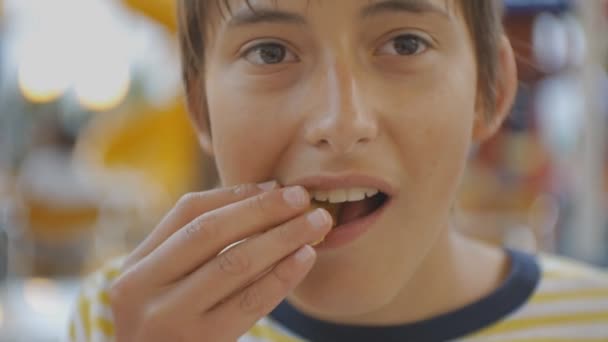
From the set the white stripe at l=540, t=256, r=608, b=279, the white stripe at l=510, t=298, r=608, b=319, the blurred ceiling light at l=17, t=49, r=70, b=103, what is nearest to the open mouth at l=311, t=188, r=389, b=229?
the white stripe at l=510, t=298, r=608, b=319

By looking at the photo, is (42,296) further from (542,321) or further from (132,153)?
(542,321)

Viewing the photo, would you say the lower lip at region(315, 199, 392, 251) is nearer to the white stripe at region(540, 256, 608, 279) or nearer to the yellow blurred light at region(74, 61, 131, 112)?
the white stripe at region(540, 256, 608, 279)

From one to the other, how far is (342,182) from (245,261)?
16 centimetres

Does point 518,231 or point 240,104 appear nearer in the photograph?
point 240,104

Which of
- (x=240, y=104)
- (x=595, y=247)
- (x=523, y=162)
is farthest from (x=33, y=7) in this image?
(x=240, y=104)

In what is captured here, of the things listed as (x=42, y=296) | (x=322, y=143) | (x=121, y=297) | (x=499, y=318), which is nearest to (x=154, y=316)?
(x=121, y=297)

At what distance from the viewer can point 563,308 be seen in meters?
1.15

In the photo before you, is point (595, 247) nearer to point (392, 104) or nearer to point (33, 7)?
point (392, 104)

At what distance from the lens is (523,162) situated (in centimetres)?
364

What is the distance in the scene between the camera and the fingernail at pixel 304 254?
80cm

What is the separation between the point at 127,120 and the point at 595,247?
2.10m

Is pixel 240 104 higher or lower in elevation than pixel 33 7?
lower

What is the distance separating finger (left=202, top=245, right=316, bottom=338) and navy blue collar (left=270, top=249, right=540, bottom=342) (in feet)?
0.96

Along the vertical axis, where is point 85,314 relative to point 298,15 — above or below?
below
